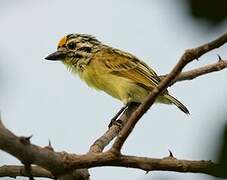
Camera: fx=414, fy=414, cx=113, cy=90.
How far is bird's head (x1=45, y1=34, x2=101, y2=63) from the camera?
627 centimetres

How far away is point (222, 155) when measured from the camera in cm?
46

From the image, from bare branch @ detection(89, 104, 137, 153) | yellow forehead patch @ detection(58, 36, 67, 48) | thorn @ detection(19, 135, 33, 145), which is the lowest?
bare branch @ detection(89, 104, 137, 153)

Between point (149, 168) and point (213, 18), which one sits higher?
point (213, 18)

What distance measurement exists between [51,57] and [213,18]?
5738 millimetres

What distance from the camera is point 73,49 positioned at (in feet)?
20.8

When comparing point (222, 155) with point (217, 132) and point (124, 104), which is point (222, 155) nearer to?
point (217, 132)

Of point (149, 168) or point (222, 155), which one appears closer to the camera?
point (222, 155)

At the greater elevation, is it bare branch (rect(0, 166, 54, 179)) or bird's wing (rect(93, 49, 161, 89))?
bird's wing (rect(93, 49, 161, 89))

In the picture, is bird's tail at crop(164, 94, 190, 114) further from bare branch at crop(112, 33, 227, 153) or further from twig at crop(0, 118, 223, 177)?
bare branch at crop(112, 33, 227, 153)

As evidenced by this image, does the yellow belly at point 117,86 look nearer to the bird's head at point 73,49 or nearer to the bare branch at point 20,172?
the bird's head at point 73,49

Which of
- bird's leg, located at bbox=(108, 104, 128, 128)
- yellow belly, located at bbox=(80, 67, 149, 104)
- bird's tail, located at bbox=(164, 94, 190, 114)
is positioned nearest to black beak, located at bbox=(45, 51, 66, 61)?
yellow belly, located at bbox=(80, 67, 149, 104)

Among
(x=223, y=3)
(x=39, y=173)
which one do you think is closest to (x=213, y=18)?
(x=223, y=3)

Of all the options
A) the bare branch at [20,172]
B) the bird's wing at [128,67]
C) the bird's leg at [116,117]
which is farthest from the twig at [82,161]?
the bird's wing at [128,67]

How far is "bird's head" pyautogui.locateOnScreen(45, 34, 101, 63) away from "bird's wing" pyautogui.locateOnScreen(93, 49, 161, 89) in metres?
0.20
